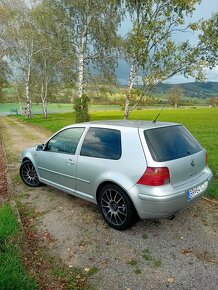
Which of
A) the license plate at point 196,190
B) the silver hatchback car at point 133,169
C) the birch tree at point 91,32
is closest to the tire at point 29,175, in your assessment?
the silver hatchback car at point 133,169

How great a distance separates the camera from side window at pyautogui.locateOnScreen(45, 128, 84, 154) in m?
5.01

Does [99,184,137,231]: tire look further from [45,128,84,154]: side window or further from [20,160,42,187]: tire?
[20,160,42,187]: tire

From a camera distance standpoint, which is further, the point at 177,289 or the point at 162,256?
the point at 162,256

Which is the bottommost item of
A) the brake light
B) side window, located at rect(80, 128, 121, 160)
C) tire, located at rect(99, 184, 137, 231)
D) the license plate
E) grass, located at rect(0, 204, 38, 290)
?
grass, located at rect(0, 204, 38, 290)

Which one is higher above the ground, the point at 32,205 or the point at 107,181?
the point at 107,181

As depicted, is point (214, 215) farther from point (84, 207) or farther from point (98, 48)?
point (98, 48)

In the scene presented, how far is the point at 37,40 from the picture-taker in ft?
98.8

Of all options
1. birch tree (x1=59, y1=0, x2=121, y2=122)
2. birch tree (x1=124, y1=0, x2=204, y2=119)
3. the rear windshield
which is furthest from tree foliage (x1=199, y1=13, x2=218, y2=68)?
birch tree (x1=59, y1=0, x2=121, y2=122)

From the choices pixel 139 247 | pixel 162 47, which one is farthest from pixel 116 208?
pixel 162 47

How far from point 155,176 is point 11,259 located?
7.22 ft

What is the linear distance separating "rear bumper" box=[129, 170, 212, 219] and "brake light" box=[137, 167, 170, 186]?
7cm

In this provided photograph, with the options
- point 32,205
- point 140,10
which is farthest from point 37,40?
point 32,205

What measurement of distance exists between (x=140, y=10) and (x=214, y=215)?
9586 mm

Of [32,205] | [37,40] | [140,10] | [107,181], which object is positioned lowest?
[32,205]
